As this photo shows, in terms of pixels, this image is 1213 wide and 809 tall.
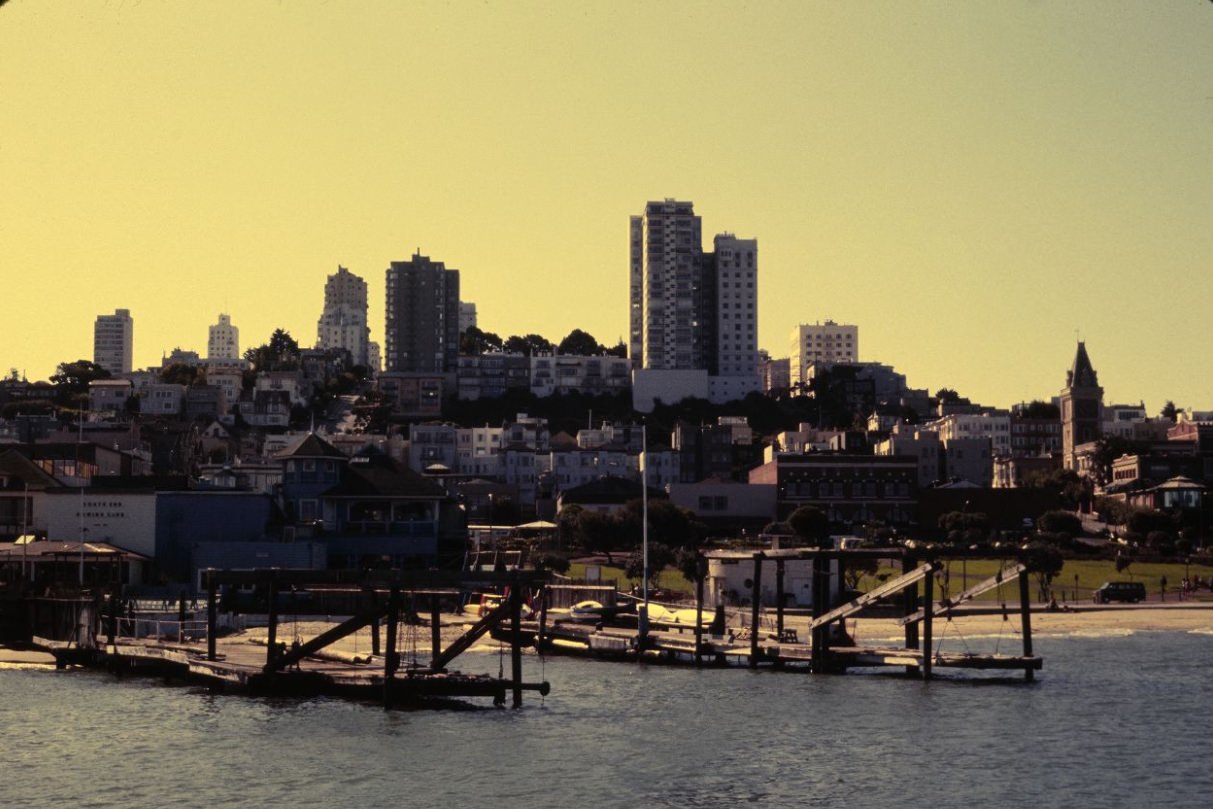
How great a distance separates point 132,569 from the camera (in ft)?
343

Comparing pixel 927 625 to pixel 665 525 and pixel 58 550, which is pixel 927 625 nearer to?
pixel 58 550

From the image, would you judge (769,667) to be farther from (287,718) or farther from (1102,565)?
(1102,565)

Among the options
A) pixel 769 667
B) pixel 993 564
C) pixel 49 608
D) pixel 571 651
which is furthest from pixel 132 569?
pixel 993 564

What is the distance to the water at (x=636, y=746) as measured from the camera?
5066 cm

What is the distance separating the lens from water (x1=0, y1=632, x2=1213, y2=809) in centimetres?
5066

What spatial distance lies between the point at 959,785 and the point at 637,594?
196 feet

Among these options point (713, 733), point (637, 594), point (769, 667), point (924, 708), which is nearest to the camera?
point (713, 733)

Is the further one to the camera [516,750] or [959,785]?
[516,750]

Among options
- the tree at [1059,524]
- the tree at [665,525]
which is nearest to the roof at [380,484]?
the tree at [665,525]

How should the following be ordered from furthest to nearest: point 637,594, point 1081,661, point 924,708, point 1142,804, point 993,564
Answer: point 993,564 < point 637,594 < point 1081,661 < point 924,708 < point 1142,804

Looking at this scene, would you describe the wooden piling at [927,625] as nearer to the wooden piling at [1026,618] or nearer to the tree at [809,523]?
the wooden piling at [1026,618]

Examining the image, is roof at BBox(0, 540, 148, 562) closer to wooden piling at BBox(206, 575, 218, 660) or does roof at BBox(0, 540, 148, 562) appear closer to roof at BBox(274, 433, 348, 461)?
roof at BBox(274, 433, 348, 461)

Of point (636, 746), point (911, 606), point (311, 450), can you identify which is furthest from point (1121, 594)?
point (636, 746)

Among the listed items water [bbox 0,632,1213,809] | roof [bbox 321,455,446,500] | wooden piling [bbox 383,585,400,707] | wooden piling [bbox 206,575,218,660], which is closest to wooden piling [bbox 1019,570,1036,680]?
water [bbox 0,632,1213,809]
